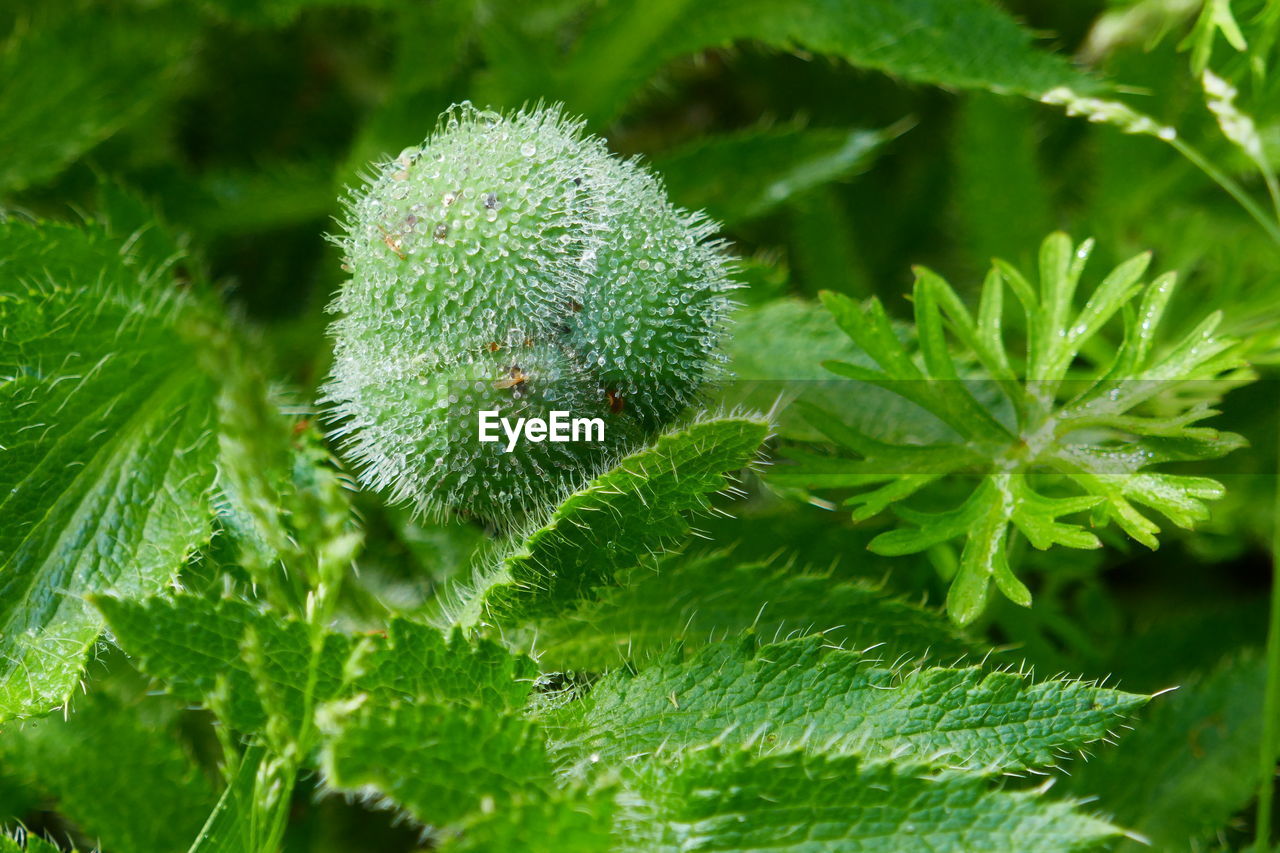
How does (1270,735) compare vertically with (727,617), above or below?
below

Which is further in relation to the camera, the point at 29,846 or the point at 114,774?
the point at 114,774

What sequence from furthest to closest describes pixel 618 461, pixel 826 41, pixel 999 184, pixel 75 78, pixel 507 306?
pixel 999 184
pixel 75 78
pixel 826 41
pixel 618 461
pixel 507 306

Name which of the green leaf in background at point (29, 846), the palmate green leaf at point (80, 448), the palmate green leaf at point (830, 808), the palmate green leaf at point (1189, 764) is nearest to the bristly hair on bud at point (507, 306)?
the palmate green leaf at point (80, 448)

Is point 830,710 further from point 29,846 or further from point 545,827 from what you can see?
point 29,846

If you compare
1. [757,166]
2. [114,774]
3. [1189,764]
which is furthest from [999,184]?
[114,774]

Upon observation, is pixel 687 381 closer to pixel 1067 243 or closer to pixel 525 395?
pixel 525 395

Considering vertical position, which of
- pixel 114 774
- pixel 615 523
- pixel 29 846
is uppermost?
pixel 615 523
